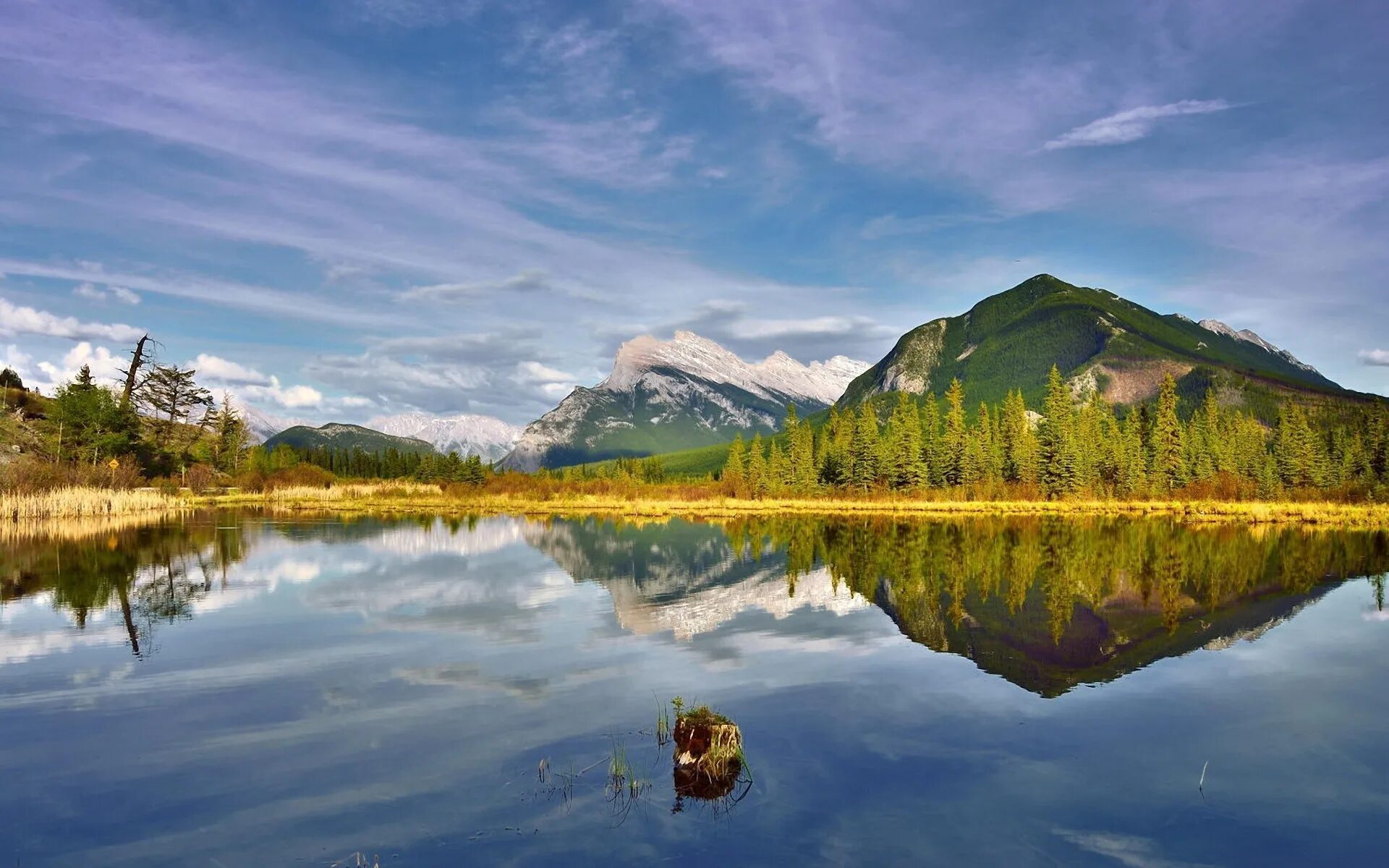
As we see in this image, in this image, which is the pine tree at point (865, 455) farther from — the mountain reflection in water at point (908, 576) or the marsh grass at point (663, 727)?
the marsh grass at point (663, 727)

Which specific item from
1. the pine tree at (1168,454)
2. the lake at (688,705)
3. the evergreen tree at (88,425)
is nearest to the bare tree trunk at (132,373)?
the evergreen tree at (88,425)

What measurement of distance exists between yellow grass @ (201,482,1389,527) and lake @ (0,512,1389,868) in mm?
53239

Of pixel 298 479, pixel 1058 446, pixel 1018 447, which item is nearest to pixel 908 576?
pixel 1058 446

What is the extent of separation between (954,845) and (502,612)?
2073 cm

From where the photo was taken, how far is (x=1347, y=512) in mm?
80312

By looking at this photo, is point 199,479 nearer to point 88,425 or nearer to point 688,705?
Answer: point 88,425

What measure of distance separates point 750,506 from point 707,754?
3633 inches

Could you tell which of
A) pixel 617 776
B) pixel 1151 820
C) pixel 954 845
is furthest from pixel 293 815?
pixel 1151 820

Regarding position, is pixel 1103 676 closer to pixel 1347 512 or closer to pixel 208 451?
pixel 1347 512

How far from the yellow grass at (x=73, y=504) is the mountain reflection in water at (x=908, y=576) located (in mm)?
6991

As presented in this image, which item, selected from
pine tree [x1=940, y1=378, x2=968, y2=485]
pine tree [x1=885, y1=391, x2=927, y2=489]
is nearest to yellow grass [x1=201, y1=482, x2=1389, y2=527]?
pine tree [x1=885, y1=391, x2=927, y2=489]

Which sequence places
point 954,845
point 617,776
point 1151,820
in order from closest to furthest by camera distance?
point 954,845 → point 1151,820 → point 617,776

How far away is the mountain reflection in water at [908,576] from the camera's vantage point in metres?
25.9

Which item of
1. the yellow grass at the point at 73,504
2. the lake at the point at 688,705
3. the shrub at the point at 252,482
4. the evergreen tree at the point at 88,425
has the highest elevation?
the evergreen tree at the point at 88,425
